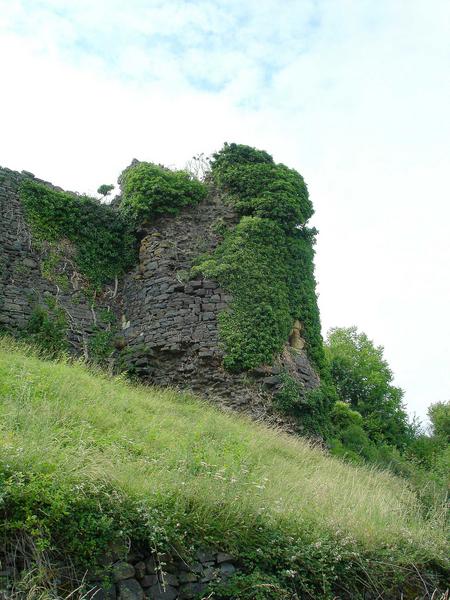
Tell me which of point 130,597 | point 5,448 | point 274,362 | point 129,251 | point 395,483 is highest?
point 129,251

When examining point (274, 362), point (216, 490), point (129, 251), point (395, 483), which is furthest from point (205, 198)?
point (216, 490)

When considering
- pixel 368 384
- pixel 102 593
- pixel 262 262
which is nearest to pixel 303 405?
pixel 262 262

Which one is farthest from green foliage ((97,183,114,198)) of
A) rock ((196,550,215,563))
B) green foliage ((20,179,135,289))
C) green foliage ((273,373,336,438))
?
rock ((196,550,215,563))

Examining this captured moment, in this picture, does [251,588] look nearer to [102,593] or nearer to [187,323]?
[102,593]

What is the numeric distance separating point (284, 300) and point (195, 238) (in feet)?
8.42

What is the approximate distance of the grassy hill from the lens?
17.5 ft

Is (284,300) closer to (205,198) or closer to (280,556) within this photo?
(205,198)

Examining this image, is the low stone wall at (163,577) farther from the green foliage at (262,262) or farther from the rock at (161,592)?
the green foliage at (262,262)

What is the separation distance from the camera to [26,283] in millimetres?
14266

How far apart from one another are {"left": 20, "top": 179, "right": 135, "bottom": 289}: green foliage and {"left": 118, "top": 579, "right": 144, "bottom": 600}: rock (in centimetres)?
1050

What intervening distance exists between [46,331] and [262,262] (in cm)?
467

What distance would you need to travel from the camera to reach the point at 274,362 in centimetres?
1341

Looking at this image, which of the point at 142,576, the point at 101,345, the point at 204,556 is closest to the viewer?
the point at 142,576

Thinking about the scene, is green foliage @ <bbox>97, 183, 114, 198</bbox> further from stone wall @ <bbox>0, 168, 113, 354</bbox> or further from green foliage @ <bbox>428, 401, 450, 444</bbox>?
green foliage @ <bbox>428, 401, 450, 444</bbox>
